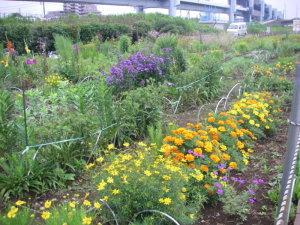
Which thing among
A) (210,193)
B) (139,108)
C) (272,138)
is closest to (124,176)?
(210,193)

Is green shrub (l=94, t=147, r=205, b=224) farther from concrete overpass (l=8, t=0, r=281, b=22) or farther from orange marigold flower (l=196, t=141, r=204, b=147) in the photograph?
concrete overpass (l=8, t=0, r=281, b=22)

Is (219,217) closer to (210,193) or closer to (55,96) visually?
(210,193)

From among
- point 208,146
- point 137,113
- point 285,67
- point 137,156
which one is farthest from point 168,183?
point 285,67

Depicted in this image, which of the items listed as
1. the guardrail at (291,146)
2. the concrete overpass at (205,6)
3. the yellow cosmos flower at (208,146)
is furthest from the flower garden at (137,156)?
the concrete overpass at (205,6)

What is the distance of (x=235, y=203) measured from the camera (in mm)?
3490

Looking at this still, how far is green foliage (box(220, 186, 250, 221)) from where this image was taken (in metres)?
3.47

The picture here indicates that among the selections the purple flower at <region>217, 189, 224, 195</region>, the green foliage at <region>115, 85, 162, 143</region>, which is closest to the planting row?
the purple flower at <region>217, 189, 224, 195</region>

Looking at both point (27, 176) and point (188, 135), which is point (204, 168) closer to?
point (188, 135)

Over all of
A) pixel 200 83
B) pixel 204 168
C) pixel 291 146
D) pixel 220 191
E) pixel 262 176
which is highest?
pixel 291 146

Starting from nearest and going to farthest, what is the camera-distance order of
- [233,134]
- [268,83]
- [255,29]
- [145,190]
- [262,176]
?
[145,190], [262,176], [233,134], [268,83], [255,29]

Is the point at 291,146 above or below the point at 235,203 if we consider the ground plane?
A: above

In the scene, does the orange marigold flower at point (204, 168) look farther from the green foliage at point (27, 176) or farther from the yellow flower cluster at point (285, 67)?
the yellow flower cluster at point (285, 67)

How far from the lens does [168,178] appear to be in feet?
10.1

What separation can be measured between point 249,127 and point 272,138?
22.2 inches
